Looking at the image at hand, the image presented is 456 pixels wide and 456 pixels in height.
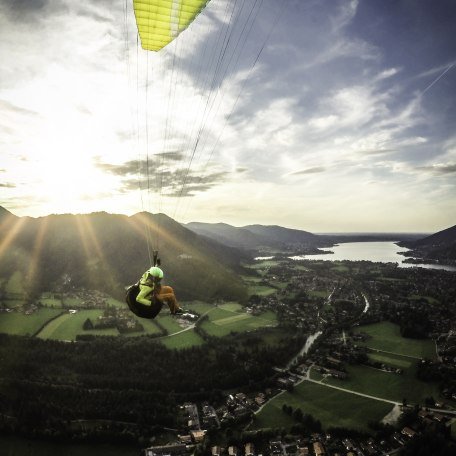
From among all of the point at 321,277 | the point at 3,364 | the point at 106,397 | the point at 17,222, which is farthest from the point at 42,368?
the point at 17,222

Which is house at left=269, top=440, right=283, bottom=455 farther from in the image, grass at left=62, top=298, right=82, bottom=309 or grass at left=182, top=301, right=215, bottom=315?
grass at left=62, top=298, right=82, bottom=309

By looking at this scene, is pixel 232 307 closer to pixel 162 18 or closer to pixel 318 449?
pixel 318 449

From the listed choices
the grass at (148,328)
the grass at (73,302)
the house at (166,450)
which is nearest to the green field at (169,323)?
the grass at (148,328)

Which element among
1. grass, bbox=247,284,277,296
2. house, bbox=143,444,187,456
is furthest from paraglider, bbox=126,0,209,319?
grass, bbox=247,284,277,296

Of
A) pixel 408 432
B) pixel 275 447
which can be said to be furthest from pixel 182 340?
pixel 408 432

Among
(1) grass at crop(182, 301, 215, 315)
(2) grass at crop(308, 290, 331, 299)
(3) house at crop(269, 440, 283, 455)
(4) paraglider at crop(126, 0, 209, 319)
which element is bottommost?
(3) house at crop(269, 440, 283, 455)
